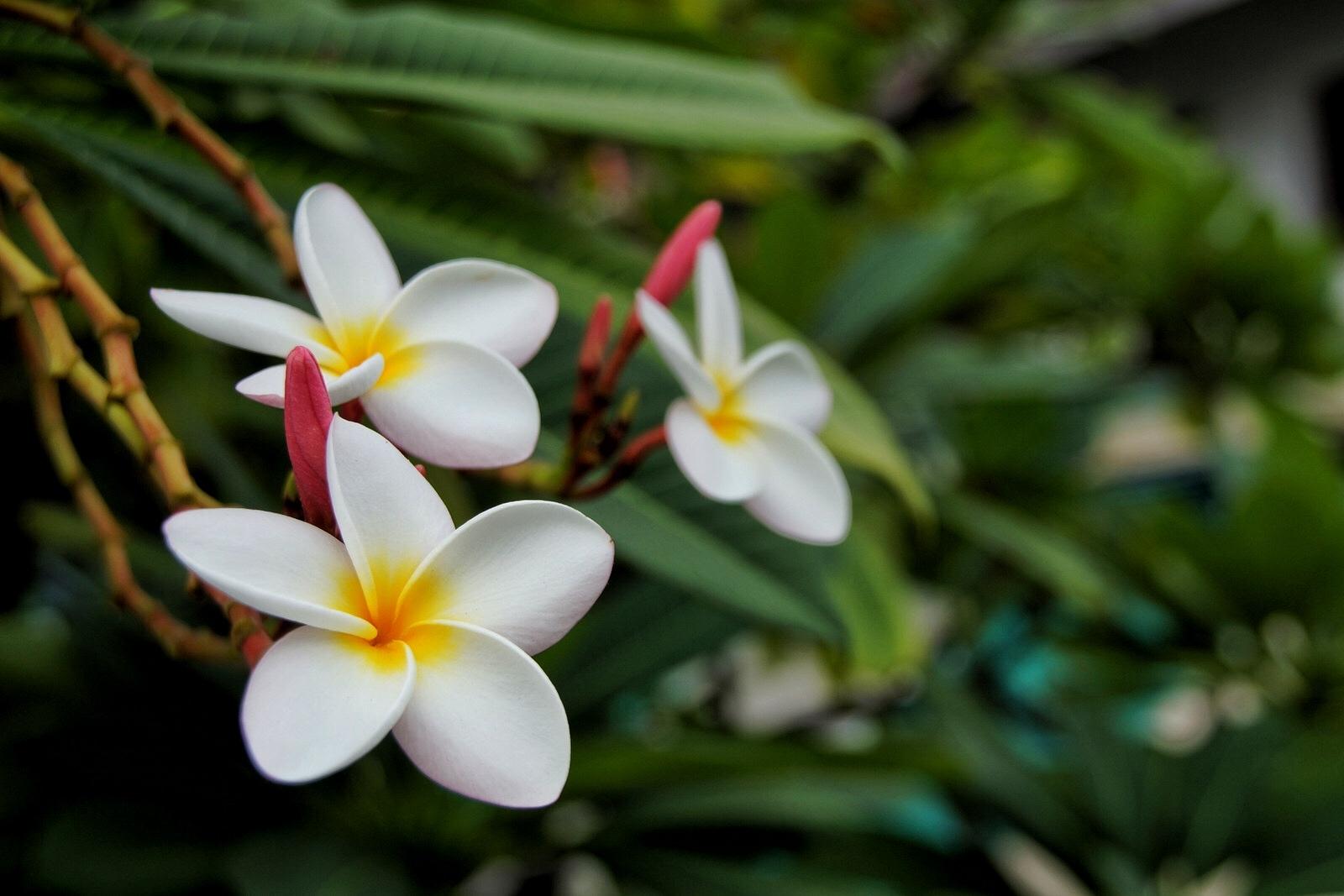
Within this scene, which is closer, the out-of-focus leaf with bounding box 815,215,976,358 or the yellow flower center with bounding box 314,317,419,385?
the yellow flower center with bounding box 314,317,419,385

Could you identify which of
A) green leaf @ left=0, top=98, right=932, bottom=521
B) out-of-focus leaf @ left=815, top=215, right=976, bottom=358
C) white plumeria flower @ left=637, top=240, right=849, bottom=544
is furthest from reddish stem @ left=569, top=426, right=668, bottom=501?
out-of-focus leaf @ left=815, top=215, right=976, bottom=358

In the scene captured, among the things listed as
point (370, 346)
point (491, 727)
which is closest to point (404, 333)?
point (370, 346)

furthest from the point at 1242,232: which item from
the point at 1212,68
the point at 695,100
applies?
the point at 1212,68

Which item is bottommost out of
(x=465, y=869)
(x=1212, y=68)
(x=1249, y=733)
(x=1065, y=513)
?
(x=465, y=869)

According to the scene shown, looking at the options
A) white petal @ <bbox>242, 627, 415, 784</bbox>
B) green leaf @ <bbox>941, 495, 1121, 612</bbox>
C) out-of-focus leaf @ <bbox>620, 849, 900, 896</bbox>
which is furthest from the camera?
green leaf @ <bbox>941, 495, 1121, 612</bbox>

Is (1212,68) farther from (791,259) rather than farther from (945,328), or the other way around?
(791,259)

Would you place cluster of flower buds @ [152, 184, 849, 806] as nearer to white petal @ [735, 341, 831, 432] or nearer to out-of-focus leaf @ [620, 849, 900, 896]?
white petal @ [735, 341, 831, 432]

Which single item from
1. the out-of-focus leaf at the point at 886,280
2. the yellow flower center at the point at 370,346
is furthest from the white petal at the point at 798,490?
the out-of-focus leaf at the point at 886,280
